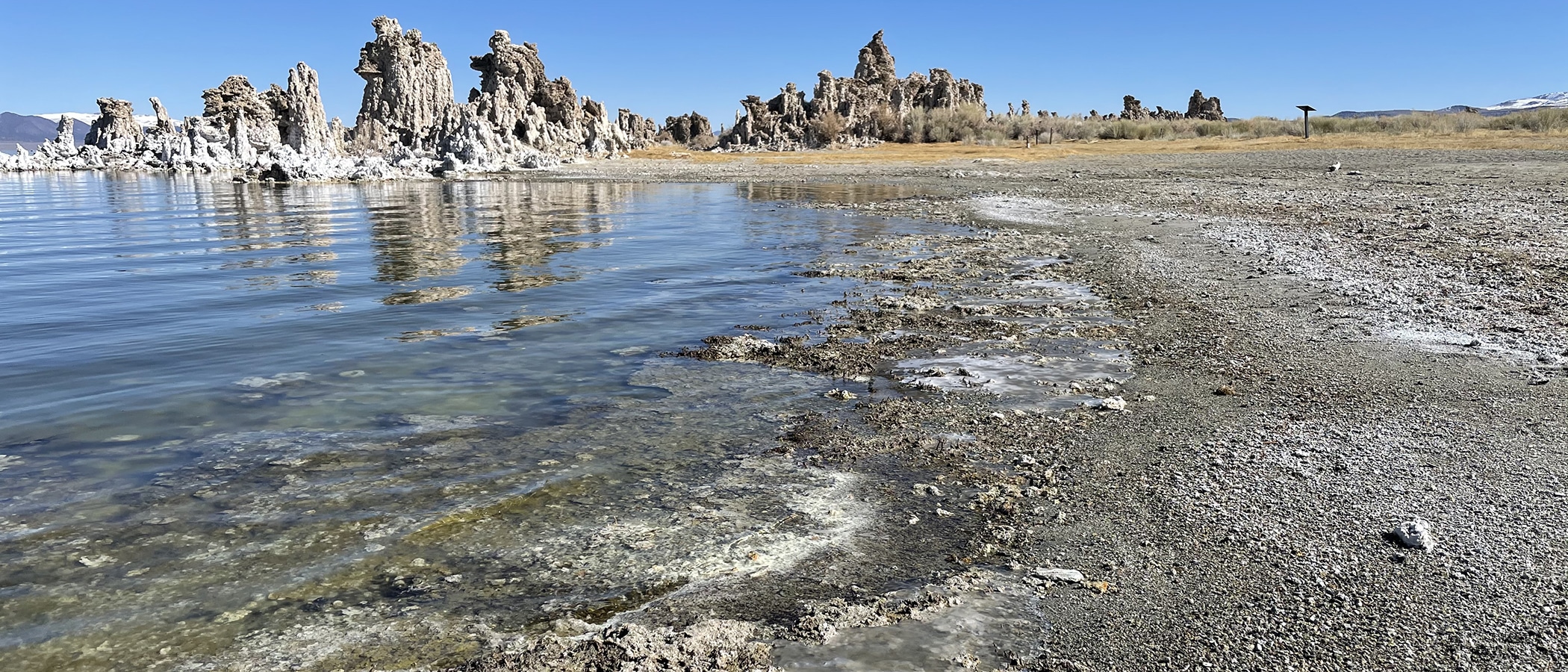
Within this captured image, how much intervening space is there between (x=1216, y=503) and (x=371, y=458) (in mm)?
4193

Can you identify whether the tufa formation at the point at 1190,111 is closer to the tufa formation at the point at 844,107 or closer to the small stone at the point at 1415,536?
the tufa formation at the point at 844,107

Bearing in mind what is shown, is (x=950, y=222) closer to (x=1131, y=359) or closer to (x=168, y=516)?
(x=1131, y=359)

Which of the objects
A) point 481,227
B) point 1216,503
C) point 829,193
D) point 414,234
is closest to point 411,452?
point 1216,503

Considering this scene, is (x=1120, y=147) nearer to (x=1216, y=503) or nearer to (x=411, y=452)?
(x=1216, y=503)

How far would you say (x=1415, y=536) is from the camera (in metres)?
3.59

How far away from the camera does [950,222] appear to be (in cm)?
1895

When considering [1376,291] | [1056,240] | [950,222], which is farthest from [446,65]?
[1376,291]

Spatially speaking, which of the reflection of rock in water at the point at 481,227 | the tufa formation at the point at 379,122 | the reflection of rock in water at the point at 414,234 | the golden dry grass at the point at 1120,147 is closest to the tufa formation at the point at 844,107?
the golden dry grass at the point at 1120,147

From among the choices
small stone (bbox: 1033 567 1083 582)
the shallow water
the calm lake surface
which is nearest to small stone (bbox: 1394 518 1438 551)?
small stone (bbox: 1033 567 1083 582)

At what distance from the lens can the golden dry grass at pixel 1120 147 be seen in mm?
33781

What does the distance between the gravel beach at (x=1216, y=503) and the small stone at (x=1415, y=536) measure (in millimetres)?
14

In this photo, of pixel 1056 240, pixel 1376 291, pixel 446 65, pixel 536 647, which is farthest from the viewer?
pixel 446 65

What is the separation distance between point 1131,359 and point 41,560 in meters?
6.38

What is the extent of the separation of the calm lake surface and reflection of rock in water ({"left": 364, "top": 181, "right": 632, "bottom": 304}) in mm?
321
